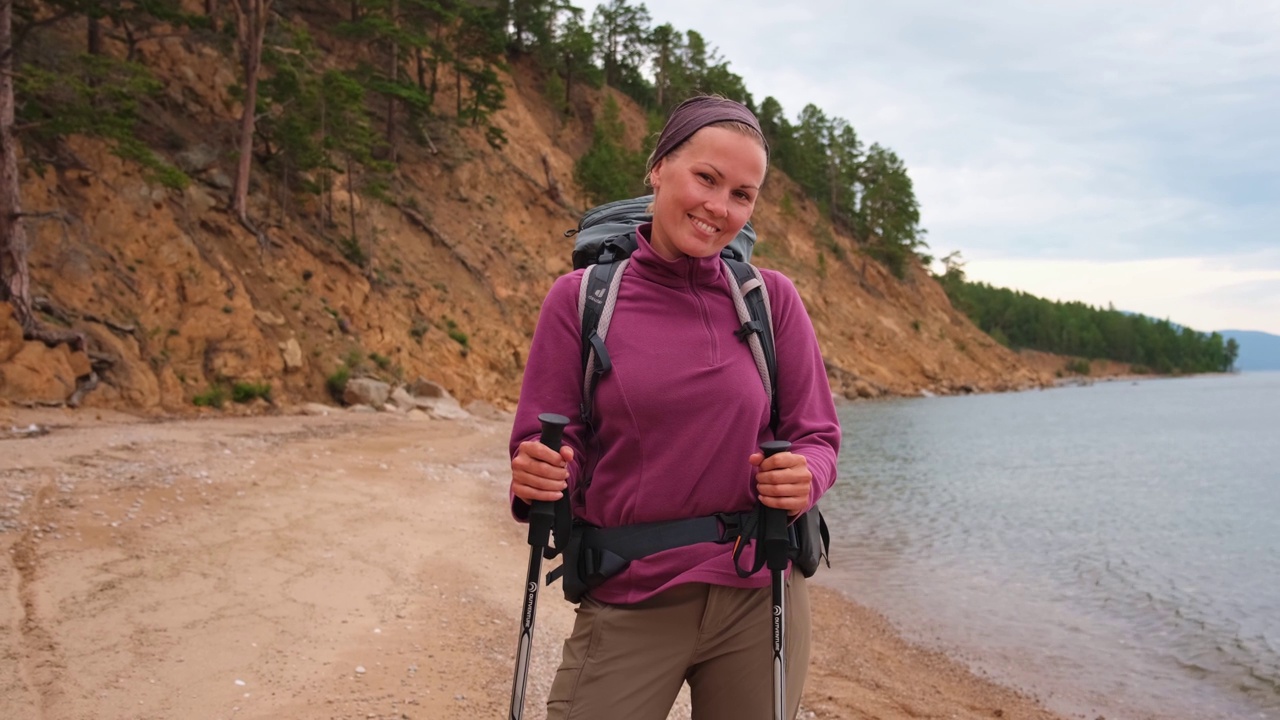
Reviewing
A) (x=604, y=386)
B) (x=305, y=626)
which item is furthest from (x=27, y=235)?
(x=604, y=386)

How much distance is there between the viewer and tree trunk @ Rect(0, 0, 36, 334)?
528 inches

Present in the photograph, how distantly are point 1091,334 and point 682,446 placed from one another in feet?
472

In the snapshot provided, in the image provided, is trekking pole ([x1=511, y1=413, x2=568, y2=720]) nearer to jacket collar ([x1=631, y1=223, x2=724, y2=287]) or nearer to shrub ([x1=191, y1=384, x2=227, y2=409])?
jacket collar ([x1=631, y1=223, x2=724, y2=287])

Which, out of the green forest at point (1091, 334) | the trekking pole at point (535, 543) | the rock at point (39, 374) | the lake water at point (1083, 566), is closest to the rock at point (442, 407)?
the rock at point (39, 374)

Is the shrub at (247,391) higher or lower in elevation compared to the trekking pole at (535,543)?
lower

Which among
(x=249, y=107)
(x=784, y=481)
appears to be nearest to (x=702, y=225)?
(x=784, y=481)

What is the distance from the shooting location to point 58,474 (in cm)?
855

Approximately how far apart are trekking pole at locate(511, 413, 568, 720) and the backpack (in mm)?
49

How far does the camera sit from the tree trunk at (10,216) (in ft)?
44.0

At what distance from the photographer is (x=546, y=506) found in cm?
211

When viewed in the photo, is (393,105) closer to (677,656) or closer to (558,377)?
(558,377)

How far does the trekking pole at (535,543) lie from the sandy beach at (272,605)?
9.49 feet

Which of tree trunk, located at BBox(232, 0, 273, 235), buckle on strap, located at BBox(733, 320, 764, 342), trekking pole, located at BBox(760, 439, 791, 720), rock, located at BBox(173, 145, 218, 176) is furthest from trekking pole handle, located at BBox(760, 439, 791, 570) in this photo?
rock, located at BBox(173, 145, 218, 176)

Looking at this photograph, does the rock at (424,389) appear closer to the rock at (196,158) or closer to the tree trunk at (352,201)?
the tree trunk at (352,201)
